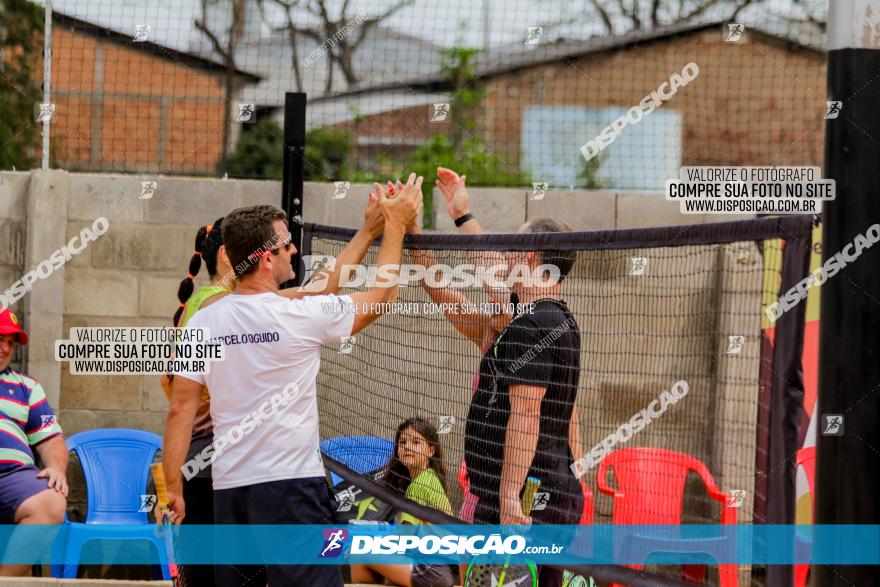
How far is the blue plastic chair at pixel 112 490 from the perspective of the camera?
6.05 metres

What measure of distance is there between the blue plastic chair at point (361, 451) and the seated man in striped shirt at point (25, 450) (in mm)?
1532

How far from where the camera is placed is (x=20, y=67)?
724 cm

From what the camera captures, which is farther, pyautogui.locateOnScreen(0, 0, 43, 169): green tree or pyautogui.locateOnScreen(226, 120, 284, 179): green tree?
pyautogui.locateOnScreen(226, 120, 284, 179): green tree

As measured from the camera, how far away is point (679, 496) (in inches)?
219

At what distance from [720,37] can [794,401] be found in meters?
9.99

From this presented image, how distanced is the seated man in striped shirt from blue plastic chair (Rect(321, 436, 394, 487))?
5.03 feet

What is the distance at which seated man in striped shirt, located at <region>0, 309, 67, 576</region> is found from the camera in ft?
18.6

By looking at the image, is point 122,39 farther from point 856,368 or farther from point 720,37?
point 720,37

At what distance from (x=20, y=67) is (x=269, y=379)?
445 cm

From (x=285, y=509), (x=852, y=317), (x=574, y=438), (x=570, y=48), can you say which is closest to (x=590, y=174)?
(x=570, y=48)

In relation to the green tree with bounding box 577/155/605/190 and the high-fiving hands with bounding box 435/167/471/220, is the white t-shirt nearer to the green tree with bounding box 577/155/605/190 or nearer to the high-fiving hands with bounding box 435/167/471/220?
the high-fiving hands with bounding box 435/167/471/220

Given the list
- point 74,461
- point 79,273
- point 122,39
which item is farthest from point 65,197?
point 74,461

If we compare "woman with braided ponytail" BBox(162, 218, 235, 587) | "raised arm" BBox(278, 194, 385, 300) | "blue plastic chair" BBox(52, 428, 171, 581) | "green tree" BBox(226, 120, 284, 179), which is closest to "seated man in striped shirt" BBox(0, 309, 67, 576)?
"blue plastic chair" BBox(52, 428, 171, 581)

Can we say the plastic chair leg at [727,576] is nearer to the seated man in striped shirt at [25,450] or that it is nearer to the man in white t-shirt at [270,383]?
the man in white t-shirt at [270,383]
